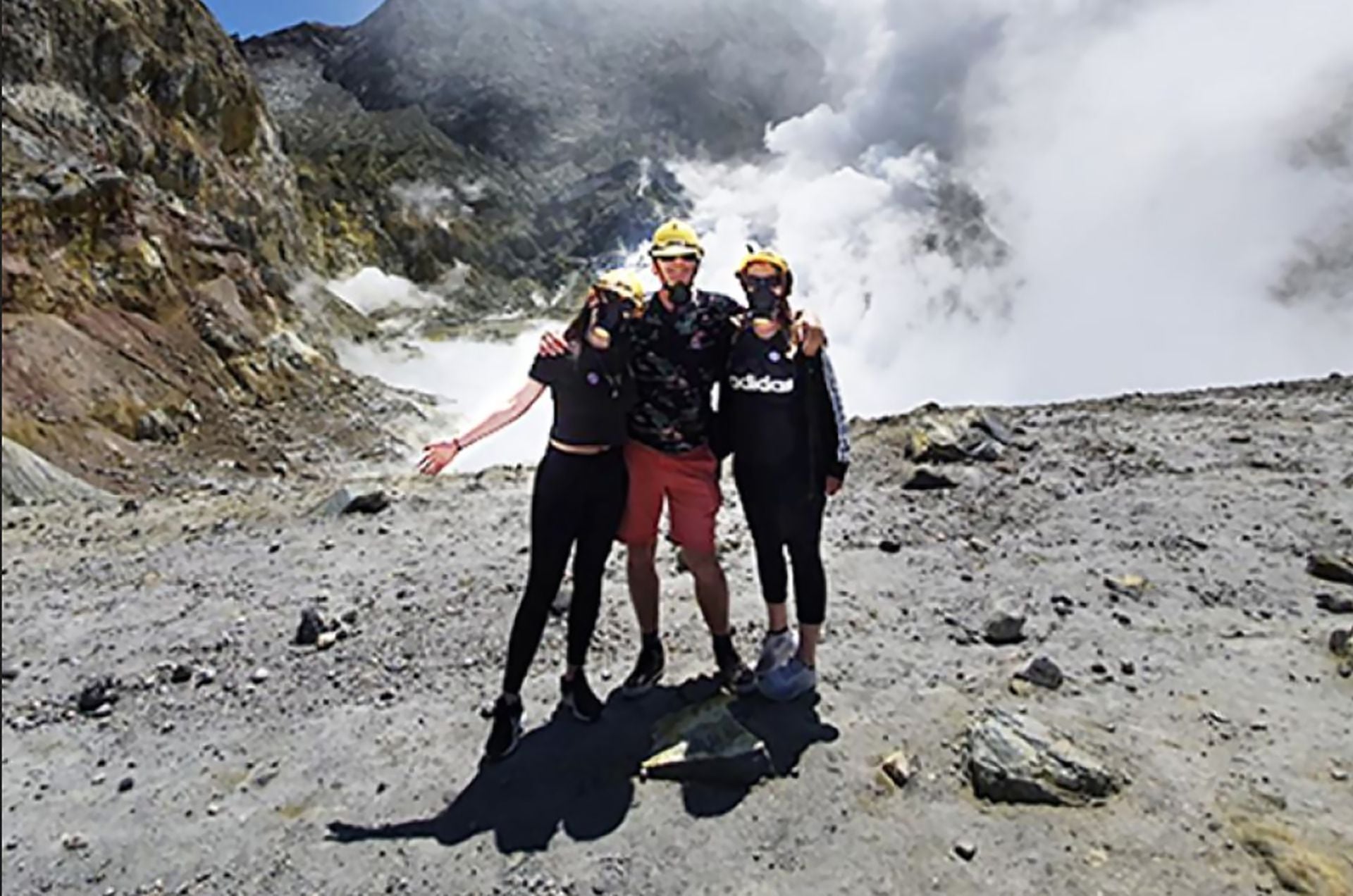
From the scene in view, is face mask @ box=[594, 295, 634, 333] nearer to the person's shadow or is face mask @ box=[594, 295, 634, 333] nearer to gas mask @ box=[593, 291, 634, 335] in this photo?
gas mask @ box=[593, 291, 634, 335]

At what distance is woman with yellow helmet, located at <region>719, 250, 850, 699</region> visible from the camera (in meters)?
3.77

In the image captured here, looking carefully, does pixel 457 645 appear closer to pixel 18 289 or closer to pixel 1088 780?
pixel 1088 780

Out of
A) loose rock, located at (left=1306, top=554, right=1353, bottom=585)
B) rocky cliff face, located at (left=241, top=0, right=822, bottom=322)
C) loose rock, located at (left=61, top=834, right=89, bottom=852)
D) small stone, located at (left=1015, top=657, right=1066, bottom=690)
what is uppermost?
rocky cliff face, located at (left=241, top=0, right=822, bottom=322)

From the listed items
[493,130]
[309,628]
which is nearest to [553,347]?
[309,628]

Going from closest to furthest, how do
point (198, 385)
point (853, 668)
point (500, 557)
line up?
1. point (198, 385)
2. point (853, 668)
3. point (500, 557)

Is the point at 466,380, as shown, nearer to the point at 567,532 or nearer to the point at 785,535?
the point at 785,535

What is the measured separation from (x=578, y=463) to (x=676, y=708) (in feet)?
3.90

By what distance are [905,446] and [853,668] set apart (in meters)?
4.64

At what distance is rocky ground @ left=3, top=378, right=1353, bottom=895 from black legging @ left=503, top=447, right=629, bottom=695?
1.49ft

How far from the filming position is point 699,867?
10.9ft

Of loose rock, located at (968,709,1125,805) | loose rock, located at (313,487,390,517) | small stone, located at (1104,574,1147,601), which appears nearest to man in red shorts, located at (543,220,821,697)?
loose rock, located at (968,709,1125,805)

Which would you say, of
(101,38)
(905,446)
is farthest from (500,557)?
(101,38)

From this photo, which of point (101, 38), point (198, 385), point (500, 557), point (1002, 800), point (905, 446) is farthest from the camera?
point (101, 38)

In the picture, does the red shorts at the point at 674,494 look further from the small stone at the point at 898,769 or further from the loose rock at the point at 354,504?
the loose rock at the point at 354,504
